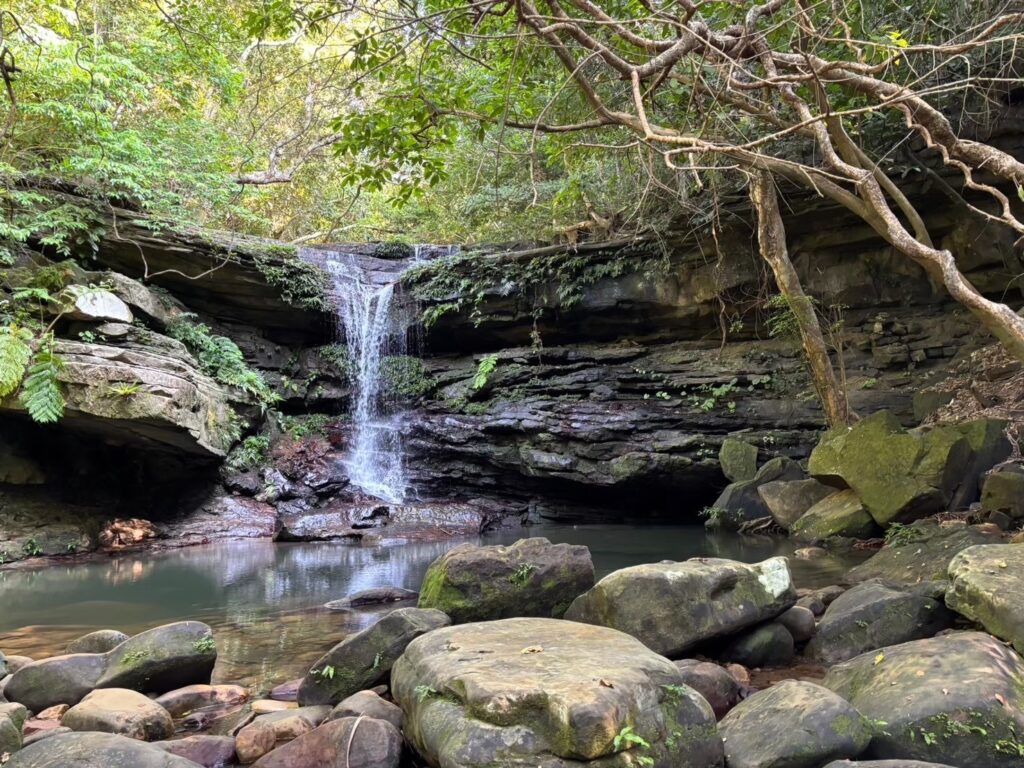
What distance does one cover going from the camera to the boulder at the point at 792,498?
8.52m

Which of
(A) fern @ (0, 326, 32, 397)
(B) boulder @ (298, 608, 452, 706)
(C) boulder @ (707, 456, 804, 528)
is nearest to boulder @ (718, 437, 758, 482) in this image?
(C) boulder @ (707, 456, 804, 528)

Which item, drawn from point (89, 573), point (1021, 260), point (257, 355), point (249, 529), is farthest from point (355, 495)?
point (1021, 260)

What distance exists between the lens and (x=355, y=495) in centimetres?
1284

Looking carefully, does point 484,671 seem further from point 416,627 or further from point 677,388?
point 677,388

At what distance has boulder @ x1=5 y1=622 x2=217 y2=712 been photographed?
3514 mm

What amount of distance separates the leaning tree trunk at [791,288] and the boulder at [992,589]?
5.53 m

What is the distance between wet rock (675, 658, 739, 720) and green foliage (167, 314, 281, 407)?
37.1 ft

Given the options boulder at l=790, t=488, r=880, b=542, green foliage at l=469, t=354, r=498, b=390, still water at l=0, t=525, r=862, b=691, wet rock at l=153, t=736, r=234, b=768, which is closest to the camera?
wet rock at l=153, t=736, r=234, b=768

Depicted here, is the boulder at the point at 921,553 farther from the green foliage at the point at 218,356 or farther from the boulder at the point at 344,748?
the green foliage at the point at 218,356

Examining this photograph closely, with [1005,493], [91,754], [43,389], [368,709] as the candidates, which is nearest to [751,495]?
[1005,493]

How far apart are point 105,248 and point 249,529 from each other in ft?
18.6

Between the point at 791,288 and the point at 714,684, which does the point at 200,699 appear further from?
the point at 791,288

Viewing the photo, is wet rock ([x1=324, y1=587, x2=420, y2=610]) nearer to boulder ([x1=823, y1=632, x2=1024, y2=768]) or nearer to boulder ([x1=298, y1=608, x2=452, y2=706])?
boulder ([x1=298, y1=608, x2=452, y2=706])

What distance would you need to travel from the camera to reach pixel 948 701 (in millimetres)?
2496
